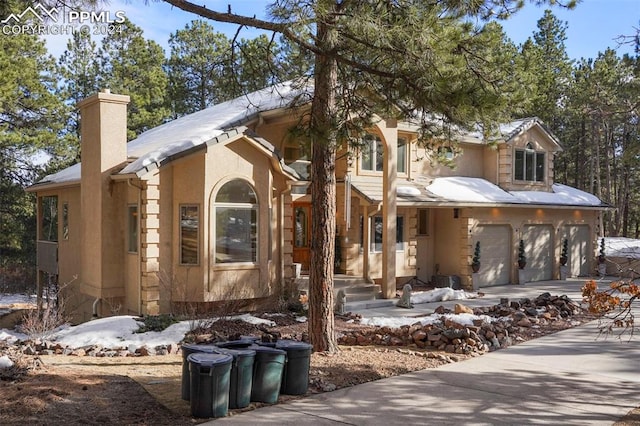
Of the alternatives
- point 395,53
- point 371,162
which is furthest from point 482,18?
point 371,162

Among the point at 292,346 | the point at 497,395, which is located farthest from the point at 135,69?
the point at 497,395

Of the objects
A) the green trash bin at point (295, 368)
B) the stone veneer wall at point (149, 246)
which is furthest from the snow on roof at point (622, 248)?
the green trash bin at point (295, 368)

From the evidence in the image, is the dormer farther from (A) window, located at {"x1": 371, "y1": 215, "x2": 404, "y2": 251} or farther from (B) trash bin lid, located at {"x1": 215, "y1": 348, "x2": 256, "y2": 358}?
(B) trash bin lid, located at {"x1": 215, "y1": 348, "x2": 256, "y2": 358}

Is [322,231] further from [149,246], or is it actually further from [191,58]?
[191,58]

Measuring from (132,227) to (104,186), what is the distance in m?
1.20

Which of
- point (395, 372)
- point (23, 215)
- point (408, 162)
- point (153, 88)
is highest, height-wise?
point (153, 88)

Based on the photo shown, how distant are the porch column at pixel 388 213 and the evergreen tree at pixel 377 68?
6347 mm

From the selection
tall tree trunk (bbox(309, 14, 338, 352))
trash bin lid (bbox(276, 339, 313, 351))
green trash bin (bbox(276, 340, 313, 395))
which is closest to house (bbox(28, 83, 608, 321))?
tall tree trunk (bbox(309, 14, 338, 352))

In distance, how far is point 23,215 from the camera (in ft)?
88.2

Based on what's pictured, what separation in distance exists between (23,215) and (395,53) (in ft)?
77.5

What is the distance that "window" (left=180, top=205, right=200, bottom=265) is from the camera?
13.8 meters

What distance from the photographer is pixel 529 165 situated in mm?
23578

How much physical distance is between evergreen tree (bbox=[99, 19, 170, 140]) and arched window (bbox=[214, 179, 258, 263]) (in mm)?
17324

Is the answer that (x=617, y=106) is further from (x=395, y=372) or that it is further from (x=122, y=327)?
(x=122, y=327)
